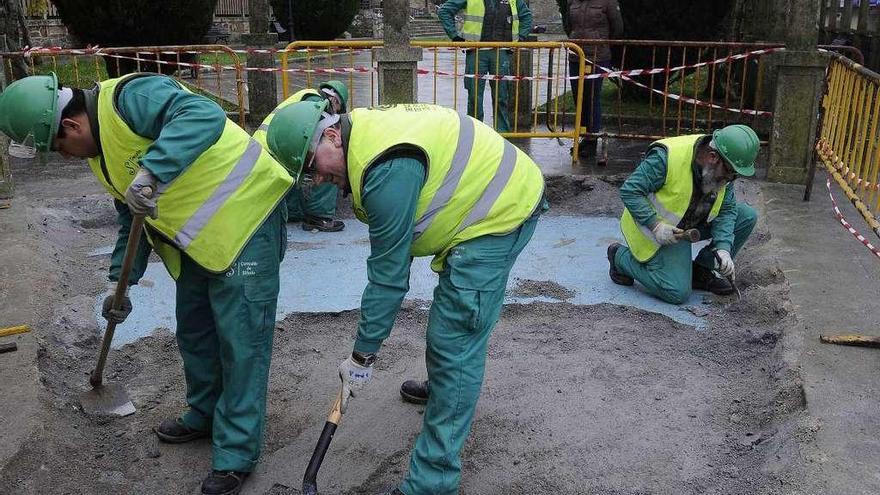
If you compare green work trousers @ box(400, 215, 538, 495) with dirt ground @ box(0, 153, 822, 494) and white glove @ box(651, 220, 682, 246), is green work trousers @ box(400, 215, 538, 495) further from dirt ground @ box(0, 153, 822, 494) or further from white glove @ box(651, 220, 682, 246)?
white glove @ box(651, 220, 682, 246)

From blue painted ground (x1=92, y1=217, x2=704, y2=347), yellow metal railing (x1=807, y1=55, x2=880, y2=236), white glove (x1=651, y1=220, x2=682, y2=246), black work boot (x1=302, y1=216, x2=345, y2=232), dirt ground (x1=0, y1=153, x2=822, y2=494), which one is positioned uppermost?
yellow metal railing (x1=807, y1=55, x2=880, y2=236)

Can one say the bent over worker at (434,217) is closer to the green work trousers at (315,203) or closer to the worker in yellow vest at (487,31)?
the green work trousers at (315,203)

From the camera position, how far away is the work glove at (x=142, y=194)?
2.87 m

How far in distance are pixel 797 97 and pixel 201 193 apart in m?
5.77

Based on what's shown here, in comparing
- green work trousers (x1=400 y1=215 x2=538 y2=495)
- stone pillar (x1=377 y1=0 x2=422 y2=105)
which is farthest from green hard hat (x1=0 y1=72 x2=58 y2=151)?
stone pillar (x1=377 y1=0 x2=422 y2=105)

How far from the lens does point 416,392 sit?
13.3ft

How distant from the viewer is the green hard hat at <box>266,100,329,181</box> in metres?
2.72

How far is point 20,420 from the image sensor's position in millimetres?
3576

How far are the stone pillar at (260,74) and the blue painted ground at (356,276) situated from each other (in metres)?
2.90

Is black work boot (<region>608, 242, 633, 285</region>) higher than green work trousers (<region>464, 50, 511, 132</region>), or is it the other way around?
green work trousers (<region>464, 50, 511, 132</region>)

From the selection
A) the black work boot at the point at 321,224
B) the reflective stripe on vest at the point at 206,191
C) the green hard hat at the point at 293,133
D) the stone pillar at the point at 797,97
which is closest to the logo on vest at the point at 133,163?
the reflective stripe on vest at the point at 206,191

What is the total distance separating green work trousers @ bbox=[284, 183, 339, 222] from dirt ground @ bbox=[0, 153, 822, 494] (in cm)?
168

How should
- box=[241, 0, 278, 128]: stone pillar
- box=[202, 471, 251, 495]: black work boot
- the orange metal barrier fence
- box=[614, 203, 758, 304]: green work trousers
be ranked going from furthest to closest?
1. box=[241, 0, 278, 128]: stone pillar
2. the orange metal barrier fence
3. box=[614, 203, 758, 304]: green work trousers
4. box=[202, 471, 251, 495]: black work boot

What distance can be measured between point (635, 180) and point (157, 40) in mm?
9448
